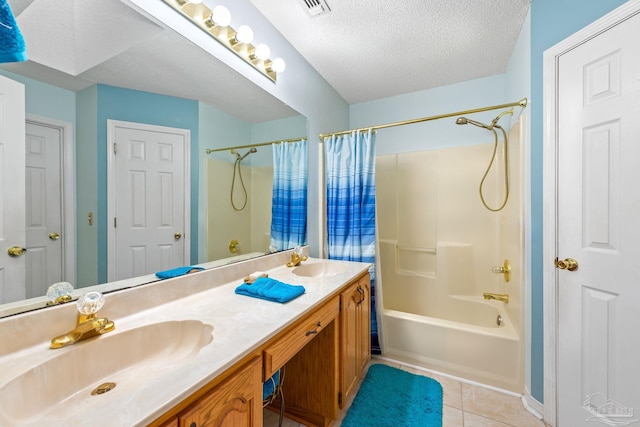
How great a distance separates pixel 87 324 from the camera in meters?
0.75

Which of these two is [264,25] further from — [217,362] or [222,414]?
[222,414]

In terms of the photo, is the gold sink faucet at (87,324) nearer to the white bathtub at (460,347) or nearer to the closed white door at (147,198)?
the closed white door at (147,198)

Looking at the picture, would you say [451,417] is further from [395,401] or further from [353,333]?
[353,333]

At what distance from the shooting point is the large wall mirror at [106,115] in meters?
0.75

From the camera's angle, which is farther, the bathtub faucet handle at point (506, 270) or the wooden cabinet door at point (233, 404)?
the bathtub faucet handle at point (506, 270)

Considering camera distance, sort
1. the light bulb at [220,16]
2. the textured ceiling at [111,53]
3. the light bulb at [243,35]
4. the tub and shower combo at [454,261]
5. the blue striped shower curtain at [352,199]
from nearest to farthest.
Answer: the textured ceiling at [111,53], the light bulb at [220,16], the light bulb at [243,35], the tub and shower combo at [454,261], the blue striped shower curtain at [352,199]

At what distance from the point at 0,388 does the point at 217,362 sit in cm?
43

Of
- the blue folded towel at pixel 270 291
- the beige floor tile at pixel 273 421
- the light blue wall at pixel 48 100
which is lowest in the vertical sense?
the beige floor tile at pixel 273 421

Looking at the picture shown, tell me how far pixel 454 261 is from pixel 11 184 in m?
2.83

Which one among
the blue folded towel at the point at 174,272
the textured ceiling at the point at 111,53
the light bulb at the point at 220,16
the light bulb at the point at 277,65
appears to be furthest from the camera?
the light bulb at the point at 277,65

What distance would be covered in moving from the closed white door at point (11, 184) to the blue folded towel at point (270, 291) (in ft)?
2.28

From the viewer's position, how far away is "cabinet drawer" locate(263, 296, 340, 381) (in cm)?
83

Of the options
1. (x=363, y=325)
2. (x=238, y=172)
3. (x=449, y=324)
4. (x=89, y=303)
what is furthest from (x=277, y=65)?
(x=449, y=324)

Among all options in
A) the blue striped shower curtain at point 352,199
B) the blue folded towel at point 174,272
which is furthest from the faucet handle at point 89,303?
the blue striped shower curtain at point 352,199
